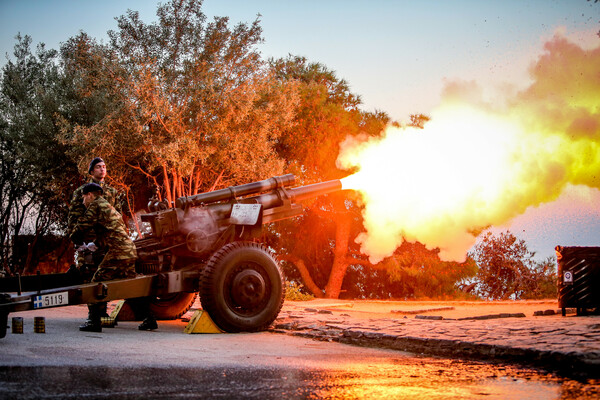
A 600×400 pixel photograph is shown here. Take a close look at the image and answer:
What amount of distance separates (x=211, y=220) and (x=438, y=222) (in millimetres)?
7043

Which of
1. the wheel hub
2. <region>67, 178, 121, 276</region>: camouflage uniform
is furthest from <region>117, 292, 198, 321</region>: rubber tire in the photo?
the wheel hub

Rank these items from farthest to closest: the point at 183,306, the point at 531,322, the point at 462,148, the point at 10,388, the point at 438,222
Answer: the point at 438,222 → the point at 462,148 → the point at 183,306 → the point at 531,322 → the point at 10,388

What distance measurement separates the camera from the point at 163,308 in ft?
35.0

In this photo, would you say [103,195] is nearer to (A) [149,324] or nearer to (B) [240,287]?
(A) [149,324]

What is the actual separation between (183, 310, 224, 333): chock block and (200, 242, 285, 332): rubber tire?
0.51ft

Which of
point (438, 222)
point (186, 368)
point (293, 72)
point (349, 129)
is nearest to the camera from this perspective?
point (186, 368)

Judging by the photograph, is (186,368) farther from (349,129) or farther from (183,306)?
(349,129)

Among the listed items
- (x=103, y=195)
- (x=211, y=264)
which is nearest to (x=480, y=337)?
(x=211, y=264)

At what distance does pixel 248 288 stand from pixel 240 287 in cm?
12

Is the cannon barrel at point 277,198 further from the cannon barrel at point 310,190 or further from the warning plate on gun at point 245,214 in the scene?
the warning plate on gun at point 245,214

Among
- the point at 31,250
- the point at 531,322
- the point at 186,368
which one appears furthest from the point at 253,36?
the point at 186,368

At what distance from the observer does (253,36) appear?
66.9 feet

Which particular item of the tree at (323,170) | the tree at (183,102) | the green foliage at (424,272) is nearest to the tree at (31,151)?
the tree at (183,102)

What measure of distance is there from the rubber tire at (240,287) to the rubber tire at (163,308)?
6.48 ft
